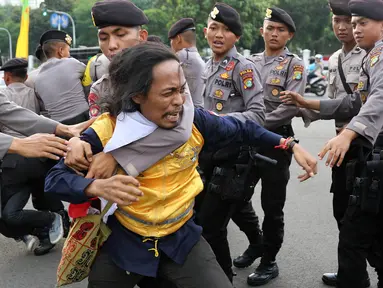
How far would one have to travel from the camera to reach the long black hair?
87.7 inches

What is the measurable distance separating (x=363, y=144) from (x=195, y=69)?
7.27 feet

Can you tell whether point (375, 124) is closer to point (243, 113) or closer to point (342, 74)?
point (243, 113)

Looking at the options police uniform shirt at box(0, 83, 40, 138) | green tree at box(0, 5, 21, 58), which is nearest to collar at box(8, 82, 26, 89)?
police uniform shirt at box(0, 83, 40, 138)

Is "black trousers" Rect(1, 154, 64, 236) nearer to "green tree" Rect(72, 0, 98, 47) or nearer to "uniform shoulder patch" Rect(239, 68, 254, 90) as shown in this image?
"uniform shoulder patch" Rect(239, 68, 254, 90)

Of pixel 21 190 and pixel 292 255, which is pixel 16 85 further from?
pixel 292 255

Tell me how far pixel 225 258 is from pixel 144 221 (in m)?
1.39

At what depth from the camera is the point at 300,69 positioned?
404cm

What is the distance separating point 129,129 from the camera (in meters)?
2.19

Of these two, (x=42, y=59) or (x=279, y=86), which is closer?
(x=279, y=86)

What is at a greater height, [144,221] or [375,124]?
[375,124]

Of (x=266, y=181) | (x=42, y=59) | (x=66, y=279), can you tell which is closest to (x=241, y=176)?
(x=266, y=181)

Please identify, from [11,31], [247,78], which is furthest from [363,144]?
[11,31]

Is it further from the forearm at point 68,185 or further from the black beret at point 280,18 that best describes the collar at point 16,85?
the forearm at point 68,185

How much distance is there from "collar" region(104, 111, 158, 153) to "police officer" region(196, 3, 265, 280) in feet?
3.46
